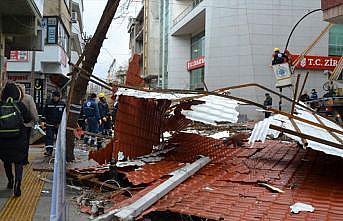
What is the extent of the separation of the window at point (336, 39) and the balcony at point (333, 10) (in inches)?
565

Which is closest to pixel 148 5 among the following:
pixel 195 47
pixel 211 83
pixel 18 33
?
pixel 195 47

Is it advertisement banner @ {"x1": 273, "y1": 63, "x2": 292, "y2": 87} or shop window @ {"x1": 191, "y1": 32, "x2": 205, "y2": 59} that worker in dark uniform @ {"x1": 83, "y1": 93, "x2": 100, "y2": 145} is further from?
shop window @ {"x1": 191, "y1": 32, "x2": 205, "y2": 59}

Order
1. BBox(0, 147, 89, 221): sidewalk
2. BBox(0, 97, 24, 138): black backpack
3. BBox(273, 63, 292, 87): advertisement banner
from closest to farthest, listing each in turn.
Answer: BBox(0, 147, 89, 221): sidewalk
BBox(0, 97, 24, 138): black backpack
BBox(273, 63, 292, 87): advertisement banner

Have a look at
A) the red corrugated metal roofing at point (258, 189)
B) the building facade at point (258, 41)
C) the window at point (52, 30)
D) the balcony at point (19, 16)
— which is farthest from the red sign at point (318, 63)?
the red corrugated metal roofing at point (258, 189)

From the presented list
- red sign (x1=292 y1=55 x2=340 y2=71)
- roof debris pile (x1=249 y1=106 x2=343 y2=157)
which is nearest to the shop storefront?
red sign (x1=292 y1=55 x2=340 y2=71)

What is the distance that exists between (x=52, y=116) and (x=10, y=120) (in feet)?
14.8

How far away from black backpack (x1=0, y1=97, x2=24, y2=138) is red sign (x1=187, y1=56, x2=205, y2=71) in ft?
105

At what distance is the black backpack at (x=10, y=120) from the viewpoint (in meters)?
6.58

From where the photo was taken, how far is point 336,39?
3262cm

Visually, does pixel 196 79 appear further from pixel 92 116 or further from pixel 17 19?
pixel 17 19

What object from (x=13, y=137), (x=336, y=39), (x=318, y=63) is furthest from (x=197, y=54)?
(x=13, y=137)

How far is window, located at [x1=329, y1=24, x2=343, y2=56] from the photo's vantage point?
32406mm

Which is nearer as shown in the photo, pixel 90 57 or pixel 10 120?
pixel 10 120

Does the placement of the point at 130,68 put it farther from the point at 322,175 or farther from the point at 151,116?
the point at 322,175
